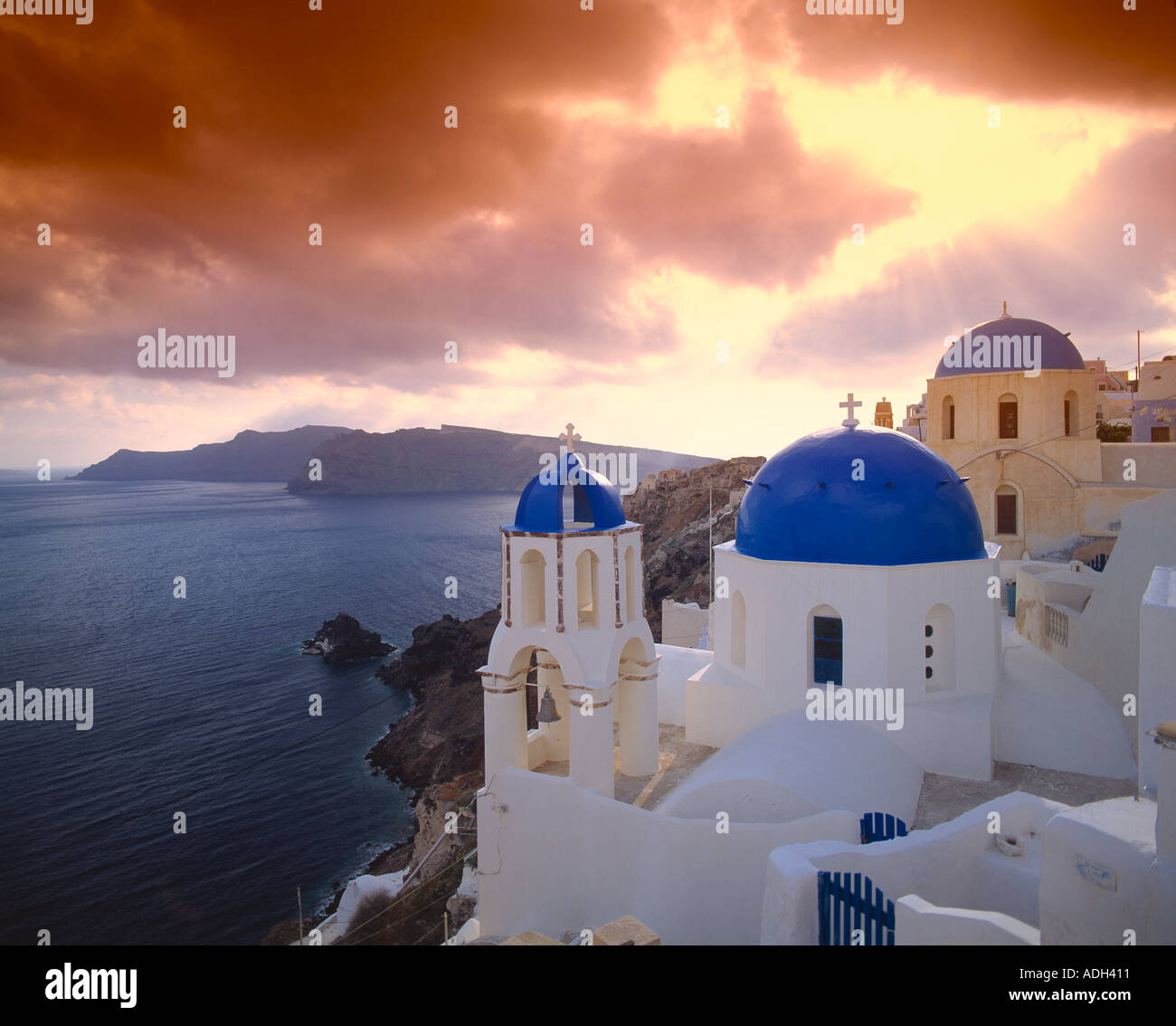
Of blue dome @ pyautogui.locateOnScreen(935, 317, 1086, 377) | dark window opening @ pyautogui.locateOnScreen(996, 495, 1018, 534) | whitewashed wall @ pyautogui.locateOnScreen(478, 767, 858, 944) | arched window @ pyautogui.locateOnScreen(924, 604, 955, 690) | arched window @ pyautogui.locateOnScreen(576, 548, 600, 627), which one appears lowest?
whitewashed wall @ pyautogui.locateOnScreen(478, 767, 858, 944)

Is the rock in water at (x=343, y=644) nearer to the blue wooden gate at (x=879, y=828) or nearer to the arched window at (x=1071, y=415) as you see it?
the arched window at (x=1071, y=415)

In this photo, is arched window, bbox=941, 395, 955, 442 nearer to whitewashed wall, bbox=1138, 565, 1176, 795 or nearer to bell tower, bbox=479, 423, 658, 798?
whitewashed wall, bbox=1138, 565, 1176, 795

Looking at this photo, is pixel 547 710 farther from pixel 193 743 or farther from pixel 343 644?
pixel 343 644

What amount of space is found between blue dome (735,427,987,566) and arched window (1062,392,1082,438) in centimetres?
1263

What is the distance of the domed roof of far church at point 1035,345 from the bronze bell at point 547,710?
19.7 meters

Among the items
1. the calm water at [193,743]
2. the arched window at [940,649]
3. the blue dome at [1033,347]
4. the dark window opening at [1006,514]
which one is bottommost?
the calm water at [193,743]

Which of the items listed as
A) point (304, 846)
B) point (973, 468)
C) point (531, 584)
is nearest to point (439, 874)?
point (304, 846)

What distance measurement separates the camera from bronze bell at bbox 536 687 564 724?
1369 cm

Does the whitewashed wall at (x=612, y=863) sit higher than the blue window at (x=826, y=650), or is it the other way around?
the blue window at (x=826, y=650)

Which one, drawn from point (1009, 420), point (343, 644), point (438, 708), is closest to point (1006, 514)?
point (1009, 420)

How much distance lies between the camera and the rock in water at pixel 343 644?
52.9 metres

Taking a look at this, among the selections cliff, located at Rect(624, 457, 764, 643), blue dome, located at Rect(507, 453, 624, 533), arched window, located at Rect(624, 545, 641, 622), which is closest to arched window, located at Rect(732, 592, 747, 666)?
arched window, located at Rect(624, 545, 641, 622)

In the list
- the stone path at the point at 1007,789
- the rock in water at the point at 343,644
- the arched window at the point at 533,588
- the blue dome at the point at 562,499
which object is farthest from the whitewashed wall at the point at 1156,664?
the rock in water at the point at 343,644
